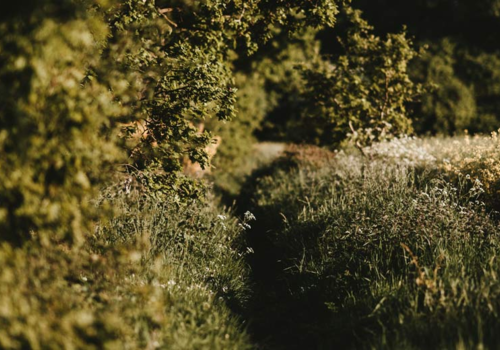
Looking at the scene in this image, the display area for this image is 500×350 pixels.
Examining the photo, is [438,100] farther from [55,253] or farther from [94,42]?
[55,253]

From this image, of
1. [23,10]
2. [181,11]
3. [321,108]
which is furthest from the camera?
[321,108]

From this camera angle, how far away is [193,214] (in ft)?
21.3

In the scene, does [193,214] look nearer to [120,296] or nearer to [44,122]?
[120,296]

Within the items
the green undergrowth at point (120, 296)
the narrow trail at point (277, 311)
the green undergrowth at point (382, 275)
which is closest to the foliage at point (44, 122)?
the green undergrowth at point (120, 296)

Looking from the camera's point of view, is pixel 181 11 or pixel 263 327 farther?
pixel 181 11

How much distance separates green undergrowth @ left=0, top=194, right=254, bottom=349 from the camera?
2723 millimetres

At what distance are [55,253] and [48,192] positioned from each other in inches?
23.8

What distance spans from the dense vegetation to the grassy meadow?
2 centimetres

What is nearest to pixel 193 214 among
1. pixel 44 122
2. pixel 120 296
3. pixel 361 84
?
pixel 120 296

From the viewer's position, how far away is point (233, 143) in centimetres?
1412

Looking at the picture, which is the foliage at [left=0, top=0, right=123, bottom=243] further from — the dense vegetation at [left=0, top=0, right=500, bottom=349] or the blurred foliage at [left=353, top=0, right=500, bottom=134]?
the blurred foliage at [left=353, top=0, right=500, bottom=134]

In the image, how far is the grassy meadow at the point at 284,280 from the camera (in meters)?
3.04

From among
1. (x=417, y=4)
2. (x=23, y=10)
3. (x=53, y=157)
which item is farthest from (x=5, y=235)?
(x=417, y=4)

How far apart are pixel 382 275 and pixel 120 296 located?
9.82 ft
